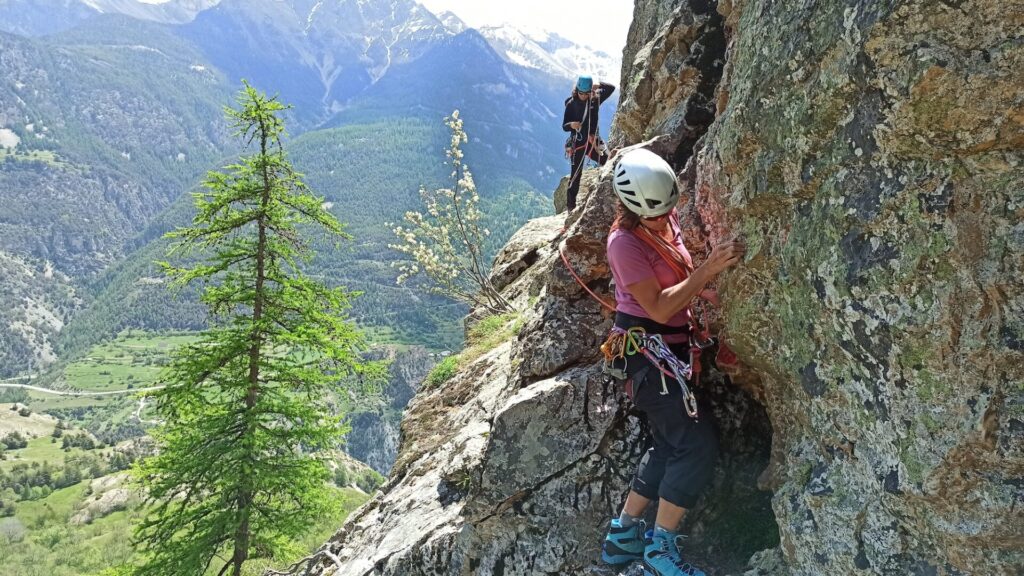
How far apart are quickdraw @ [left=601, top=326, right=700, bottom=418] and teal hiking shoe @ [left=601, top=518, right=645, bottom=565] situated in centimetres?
130

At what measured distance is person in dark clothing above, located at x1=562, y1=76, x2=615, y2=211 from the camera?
13.9 meters

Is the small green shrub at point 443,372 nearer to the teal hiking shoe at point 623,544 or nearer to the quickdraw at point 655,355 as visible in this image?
the teal hiking shoe at point 623,544

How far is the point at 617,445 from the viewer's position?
662cm

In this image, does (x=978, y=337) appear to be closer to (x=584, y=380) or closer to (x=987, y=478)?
(x=987, y=478)

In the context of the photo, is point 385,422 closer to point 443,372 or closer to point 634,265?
point 443,372

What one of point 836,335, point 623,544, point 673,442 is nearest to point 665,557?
point 623,544

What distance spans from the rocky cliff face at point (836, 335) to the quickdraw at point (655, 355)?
68 cm

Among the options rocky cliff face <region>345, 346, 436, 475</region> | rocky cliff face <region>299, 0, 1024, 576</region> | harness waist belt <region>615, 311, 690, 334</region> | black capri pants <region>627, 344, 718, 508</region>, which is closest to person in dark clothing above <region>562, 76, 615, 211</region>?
rocky cliff face <region>299, 0, 1024, 576</region>

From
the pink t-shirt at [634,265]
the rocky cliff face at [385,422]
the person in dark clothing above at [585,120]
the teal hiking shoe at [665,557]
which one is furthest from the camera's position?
the rocky cliff face at [385,422]

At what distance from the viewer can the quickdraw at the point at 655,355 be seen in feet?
17.1

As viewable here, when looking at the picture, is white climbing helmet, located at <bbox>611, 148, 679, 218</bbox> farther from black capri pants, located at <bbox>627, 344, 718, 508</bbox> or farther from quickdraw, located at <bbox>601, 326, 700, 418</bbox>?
black capri pants, located at <bbox>627, 344, 718, 508</bbox>

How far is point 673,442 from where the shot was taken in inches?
212

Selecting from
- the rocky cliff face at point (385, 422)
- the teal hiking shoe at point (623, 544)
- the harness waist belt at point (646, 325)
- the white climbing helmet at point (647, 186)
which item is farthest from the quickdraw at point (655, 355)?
the rocky cliff face at point (385, 422)

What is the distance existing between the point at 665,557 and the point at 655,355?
1644 mm
